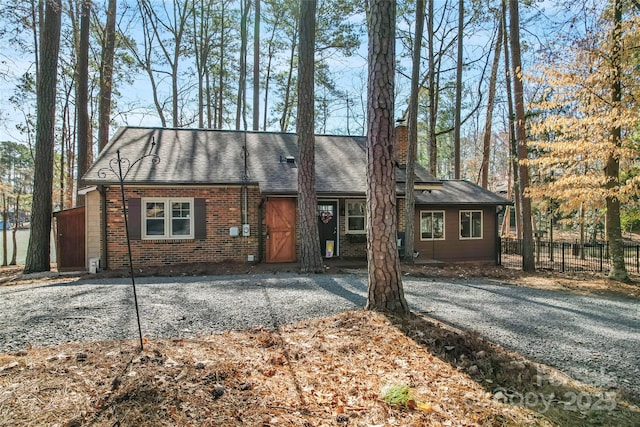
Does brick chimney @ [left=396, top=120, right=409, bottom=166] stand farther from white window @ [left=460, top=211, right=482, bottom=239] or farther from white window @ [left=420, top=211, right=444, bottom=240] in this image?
white window @ [left=460, top=211, right=482, bottom=239]

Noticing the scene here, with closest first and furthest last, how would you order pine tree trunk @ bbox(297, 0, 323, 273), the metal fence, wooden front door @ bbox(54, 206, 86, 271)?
1. pine tree trunk @ bbox(297, 0, 323, 273)
2. wooden front door @ bbox(54, 206, 86, 271)
3. the metal fence

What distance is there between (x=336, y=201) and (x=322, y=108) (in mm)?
12918

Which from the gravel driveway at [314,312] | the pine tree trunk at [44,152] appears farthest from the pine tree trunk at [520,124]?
the pine tree trunk at [44,152]

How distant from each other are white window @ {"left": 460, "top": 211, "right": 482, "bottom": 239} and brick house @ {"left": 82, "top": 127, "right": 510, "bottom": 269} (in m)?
0.04

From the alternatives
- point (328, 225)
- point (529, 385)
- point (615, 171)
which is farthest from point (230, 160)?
point (615, 171)

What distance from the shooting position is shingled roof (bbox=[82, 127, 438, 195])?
10.5m

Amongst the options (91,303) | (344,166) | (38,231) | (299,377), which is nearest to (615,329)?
(299,377)

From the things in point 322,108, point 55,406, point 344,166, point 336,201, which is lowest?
point 55,406

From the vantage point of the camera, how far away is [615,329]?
4.87 m

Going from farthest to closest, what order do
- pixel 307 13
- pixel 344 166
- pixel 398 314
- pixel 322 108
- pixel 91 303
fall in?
1. pixel 322 108
2. pixel 344 166
3. pixel 307 13
4. pixel 91 303
5. pixel 398 314

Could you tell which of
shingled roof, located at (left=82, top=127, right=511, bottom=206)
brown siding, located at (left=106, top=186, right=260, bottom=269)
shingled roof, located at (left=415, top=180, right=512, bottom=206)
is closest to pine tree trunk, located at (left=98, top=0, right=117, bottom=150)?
shingled roof, located at (left=82, top=127, right=511, bottom=206)

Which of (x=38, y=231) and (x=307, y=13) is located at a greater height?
(x=307, y=13)

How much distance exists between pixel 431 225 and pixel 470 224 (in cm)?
169

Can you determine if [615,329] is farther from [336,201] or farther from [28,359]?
[336,201]
